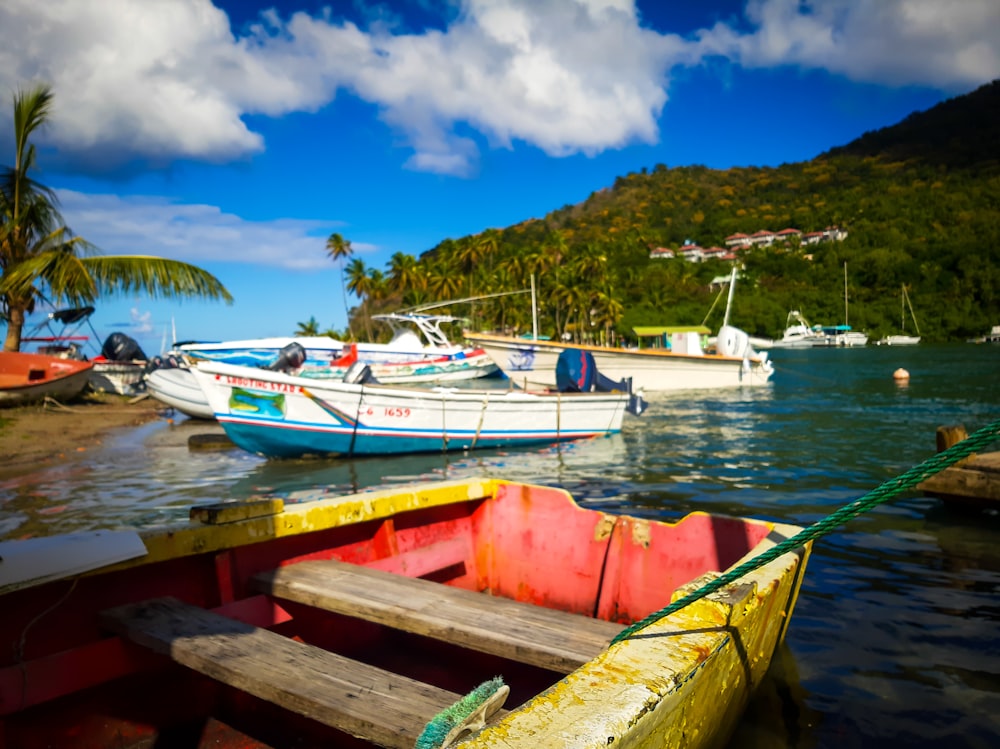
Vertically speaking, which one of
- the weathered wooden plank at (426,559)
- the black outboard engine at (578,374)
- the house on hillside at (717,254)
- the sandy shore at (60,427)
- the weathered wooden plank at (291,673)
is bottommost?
the sandy shore at (60,427)

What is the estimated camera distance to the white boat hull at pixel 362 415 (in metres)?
13.7

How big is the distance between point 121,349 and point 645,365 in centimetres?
2806

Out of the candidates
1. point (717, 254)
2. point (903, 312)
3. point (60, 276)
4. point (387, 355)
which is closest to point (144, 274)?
point (60, 276)

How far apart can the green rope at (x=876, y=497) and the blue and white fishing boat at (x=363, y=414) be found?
1215 cm

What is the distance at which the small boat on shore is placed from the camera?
20125mm

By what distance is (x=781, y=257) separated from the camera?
12794 centimetres

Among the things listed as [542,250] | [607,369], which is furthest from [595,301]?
[607,369]

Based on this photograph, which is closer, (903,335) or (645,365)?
(645,365)

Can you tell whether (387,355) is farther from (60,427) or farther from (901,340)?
(901,340)

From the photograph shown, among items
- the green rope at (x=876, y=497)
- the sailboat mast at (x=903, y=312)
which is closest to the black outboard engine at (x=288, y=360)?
the green rope at (x=876, y=497)

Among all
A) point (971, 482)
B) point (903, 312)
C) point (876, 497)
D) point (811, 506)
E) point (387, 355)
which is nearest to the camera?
point (876, 497)

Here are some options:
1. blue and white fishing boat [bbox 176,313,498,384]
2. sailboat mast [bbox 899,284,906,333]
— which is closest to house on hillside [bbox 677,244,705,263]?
sailboat mast [bbox 899,284,906,333]

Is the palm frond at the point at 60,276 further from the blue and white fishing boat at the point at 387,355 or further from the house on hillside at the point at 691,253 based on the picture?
the house on hillside at the point at 691,253

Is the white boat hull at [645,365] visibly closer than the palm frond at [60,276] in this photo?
No
